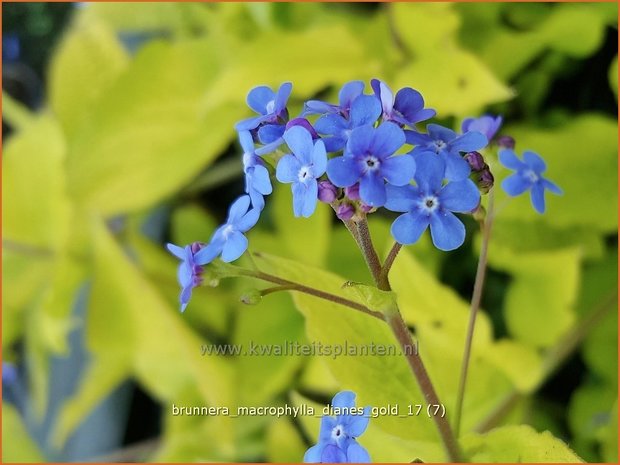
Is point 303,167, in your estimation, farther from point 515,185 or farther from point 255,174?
point 515,185

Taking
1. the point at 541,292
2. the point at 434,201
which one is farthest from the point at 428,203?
the point at 541,292

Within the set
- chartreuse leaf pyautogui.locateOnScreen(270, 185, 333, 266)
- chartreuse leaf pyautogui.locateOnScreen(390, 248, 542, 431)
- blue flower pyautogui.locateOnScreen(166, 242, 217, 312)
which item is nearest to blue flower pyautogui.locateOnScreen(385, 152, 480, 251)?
blue flower pyautogui.locateOnScreen(166, 242, 217, 312)

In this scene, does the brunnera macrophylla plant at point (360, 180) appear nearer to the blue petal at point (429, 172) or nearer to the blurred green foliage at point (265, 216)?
the blue petal at point (429, 172)

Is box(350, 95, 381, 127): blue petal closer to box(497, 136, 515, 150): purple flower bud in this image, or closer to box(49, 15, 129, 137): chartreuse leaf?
box(497, 136, 515, 150): purple flower bud

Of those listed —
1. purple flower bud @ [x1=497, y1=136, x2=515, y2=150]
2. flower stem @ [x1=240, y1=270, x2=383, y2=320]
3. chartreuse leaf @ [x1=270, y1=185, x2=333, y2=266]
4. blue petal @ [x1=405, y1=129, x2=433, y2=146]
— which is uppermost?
blue petal @ [x1=405, y1=129, x2=433, y2=146]

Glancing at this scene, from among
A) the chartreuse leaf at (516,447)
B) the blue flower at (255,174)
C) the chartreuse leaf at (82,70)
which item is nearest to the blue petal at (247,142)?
the blue flower at (255,174)

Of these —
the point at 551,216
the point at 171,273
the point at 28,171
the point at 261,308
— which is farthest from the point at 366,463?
the point at 28,171

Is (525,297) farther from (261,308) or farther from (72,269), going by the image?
(72,269)
